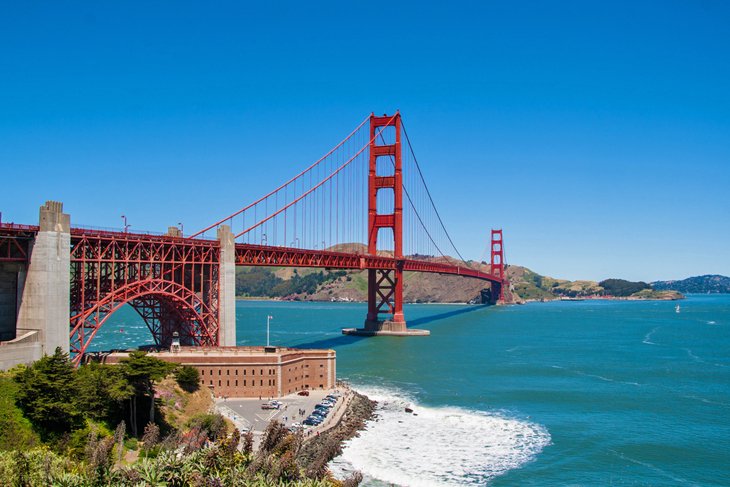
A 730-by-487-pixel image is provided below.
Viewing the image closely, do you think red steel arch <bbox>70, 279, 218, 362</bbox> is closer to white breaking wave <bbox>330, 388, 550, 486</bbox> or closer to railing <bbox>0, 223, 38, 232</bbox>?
railing <bbox>0, 223, 38, 232</bbox>

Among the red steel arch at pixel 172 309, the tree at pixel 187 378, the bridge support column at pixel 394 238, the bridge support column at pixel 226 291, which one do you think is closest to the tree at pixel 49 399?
the tree at pixel 187 378

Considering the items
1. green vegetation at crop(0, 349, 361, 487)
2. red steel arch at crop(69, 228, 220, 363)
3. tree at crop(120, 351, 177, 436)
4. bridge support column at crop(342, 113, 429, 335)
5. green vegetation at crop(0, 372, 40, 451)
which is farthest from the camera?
bridge support column at crop(342, 113, 429, 335)

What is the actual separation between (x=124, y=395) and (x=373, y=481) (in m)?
13.0

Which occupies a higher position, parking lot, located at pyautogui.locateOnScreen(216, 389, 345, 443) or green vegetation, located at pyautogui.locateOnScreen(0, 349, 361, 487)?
green vegetation, located at pyautogui.locateOnScreen(0, 349, 361, 487)

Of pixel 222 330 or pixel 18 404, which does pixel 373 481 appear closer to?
pixel 18 404

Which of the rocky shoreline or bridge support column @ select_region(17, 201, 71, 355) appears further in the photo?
bridge support column @ select_region(17, 201, 71, 355)

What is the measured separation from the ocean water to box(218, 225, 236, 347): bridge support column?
10.5m

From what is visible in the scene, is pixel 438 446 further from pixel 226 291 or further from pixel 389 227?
pixel 389 227

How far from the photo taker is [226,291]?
5612cm

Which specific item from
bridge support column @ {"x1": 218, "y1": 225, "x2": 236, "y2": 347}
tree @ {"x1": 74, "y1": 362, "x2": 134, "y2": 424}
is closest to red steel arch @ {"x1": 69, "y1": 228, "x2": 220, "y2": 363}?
bridge support column @ {"x1": 218, "y1": 225, "x2": 236, "y2": 347}

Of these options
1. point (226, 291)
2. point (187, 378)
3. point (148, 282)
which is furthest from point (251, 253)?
point (187, 378)

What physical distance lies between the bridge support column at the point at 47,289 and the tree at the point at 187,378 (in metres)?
6.45

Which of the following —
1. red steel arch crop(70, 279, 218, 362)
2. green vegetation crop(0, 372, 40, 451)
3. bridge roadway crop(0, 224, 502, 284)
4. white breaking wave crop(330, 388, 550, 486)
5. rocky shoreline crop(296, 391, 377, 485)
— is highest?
bridge roadway crop(0, 224, 502, 284)

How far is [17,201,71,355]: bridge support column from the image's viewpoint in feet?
131
